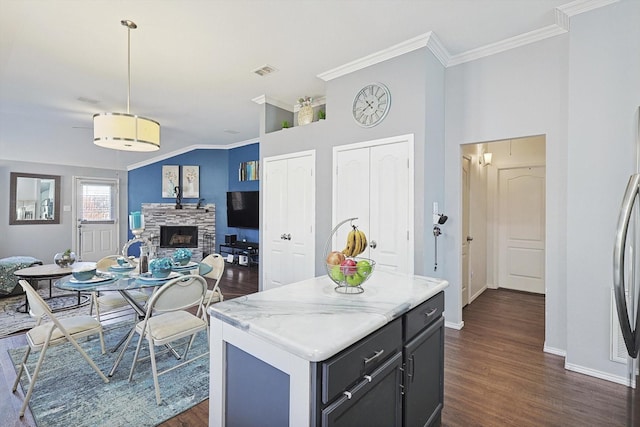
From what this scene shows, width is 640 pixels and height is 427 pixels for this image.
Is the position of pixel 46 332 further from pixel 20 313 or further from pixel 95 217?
pixel 95 217

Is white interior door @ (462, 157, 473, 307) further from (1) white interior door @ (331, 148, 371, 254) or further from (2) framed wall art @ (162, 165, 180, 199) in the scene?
(2) framed wall art @ (162, 165, 180, 199)

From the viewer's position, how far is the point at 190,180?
8016 millimetres

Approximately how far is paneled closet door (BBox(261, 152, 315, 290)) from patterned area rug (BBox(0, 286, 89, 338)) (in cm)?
249

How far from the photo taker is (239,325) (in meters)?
1.26

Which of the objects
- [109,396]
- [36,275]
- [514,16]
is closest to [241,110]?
[36,275]

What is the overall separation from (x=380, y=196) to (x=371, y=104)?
103 centimetres

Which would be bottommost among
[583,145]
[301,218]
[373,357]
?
[373,357]

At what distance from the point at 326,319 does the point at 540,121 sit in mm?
2972

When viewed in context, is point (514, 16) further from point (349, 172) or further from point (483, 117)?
point (349, 172)

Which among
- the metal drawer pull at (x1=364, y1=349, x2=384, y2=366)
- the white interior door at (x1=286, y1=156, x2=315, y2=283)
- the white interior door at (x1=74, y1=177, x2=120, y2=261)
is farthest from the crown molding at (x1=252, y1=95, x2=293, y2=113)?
the white interior door at (x1=74, y1=177, x2=120, y2=261)

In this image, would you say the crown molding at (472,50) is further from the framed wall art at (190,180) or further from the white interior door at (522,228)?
the framed wall art at (190,180)

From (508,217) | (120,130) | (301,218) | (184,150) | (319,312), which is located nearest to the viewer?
(319,312)

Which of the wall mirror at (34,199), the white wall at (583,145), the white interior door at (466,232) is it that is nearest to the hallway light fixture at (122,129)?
the white wall at (583,145)

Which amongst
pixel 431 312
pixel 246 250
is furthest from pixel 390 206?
pixel 246 250
